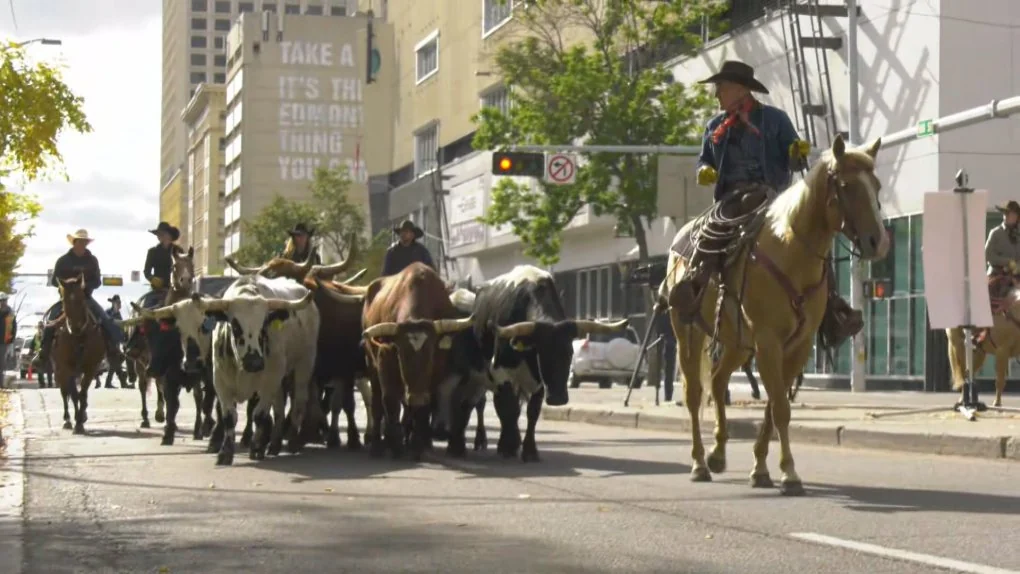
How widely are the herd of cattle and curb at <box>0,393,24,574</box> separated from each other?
1.78 m

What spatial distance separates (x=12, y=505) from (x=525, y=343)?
16.1 ft

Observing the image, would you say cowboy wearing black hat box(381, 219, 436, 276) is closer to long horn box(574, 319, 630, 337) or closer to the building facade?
long horn box(574, 319, 630, 337)

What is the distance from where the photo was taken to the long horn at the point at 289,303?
1553 cm

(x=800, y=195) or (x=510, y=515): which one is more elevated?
(x=800, y=195)

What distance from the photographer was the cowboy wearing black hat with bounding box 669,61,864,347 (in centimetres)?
1216

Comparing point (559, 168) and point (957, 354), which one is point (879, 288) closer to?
point (559, 168)

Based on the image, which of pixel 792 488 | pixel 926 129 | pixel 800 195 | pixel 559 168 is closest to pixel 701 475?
pixel 792 488

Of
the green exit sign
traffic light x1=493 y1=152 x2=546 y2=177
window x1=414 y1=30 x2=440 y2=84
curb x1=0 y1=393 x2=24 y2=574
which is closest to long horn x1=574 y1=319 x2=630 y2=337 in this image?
curb x1=0 y1=393 x2=24 y2=574

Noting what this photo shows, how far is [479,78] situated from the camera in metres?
69.4

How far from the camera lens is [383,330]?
49.9 ft

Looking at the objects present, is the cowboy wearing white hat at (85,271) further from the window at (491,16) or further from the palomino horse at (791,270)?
the window at (491,16)

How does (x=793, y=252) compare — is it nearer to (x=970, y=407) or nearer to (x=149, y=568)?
(x=149, y=568)

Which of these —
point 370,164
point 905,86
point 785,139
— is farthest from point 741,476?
point 370,164

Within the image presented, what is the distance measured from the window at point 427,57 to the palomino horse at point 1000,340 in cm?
5543
